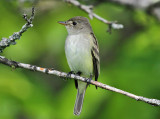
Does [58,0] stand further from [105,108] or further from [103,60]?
[105,108]

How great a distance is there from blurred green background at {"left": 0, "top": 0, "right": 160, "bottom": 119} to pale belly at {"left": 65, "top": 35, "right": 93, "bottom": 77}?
0.51m

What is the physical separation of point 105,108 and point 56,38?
213 centimetres

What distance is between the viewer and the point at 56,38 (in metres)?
7.21

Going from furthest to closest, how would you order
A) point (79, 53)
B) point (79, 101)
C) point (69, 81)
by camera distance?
1. point (69, 81)
2. point (79, 101)
3. point (79, 53)

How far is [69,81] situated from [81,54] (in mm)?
1173

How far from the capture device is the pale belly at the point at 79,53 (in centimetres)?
528

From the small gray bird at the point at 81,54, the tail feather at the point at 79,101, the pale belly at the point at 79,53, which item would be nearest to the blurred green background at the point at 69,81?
the tail feather at the point at 79,101

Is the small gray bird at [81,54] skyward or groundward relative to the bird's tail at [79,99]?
skyward

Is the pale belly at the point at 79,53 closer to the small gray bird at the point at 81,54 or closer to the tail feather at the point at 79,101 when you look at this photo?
the small gray bird at the point at 81,54

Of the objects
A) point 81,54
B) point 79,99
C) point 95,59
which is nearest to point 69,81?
point 79,99

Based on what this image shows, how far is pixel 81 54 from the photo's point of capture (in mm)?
5285

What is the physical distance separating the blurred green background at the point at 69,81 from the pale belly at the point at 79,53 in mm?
510

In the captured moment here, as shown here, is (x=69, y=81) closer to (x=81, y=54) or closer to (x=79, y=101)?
(x=79, y=101)

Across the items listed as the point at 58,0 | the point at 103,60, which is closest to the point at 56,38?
the point at 58,0
